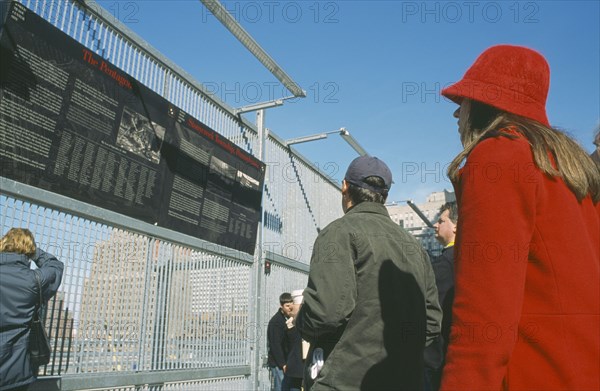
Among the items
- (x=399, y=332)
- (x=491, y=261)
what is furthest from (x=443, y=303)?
(x=491, y=261)

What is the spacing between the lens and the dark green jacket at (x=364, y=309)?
2225 mm

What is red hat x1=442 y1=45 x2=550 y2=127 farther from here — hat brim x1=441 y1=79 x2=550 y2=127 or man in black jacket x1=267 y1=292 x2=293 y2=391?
man in black jacket x1=267 y1=292 x2=293 y2=391

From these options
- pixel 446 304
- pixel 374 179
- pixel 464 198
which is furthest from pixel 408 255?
pixel 464 198

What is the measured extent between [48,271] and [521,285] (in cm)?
329

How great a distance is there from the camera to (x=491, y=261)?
46.4 inches

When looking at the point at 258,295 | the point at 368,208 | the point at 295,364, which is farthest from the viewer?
the point at 258,295

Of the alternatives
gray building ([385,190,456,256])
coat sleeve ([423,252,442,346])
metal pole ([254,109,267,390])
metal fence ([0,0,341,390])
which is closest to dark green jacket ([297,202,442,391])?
coat sleeve ([423,252,442,346])

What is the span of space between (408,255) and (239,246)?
12.1 feet

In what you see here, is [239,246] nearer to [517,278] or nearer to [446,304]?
[446,304]

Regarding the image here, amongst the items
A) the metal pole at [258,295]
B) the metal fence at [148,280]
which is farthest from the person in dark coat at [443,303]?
the metal pole at [258,295]

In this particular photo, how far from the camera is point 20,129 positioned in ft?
11.4

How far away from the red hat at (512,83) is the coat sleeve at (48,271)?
3.11m

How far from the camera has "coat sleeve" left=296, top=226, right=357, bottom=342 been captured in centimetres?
223

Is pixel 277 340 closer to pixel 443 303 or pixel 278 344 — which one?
pixel 278 344
